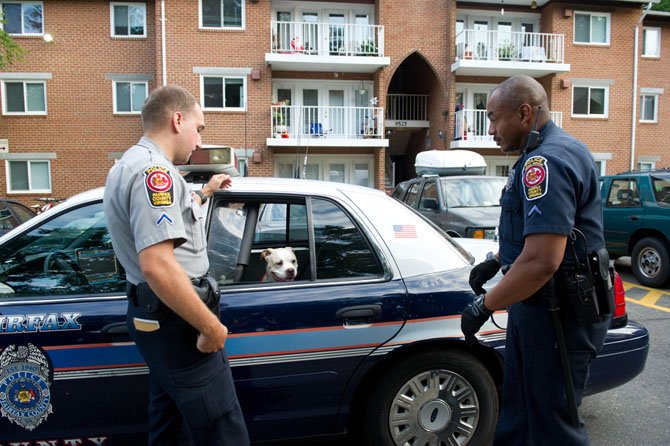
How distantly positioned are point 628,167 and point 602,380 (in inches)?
758

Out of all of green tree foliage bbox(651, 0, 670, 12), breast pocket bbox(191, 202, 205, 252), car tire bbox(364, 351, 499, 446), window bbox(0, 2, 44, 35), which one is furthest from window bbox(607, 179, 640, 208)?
green tree foliage bbox(651, 0, 670, 12)

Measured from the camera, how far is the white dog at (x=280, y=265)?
118 inches

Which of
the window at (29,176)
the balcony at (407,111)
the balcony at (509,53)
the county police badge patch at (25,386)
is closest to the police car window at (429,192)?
the county police badge patch at (25,386)

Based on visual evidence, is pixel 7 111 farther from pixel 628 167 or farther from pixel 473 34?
pixel 628 167

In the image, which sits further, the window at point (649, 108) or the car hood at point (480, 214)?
the window at point (649, 108)

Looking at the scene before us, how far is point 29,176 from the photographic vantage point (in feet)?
54.4

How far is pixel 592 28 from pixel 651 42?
9.68 ft

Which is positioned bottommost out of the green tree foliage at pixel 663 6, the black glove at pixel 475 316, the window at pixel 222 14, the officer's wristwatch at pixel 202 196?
the black glove at pixel 475 316

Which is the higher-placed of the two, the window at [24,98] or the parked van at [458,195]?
the window at [24,98]

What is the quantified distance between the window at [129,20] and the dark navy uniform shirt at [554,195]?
17.3m

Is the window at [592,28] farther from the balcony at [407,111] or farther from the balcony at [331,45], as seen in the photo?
the balcony at [331,45]

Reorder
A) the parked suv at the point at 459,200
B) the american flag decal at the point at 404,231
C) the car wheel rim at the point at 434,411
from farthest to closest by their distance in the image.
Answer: the parked suv at the point at 459,200 → the american flag decal at the point at 404,231 → the car wheel rim at the point at 434,411

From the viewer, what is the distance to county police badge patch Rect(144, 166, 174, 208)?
5.84 feet

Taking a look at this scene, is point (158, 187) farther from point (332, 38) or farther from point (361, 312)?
point (332, 38)
